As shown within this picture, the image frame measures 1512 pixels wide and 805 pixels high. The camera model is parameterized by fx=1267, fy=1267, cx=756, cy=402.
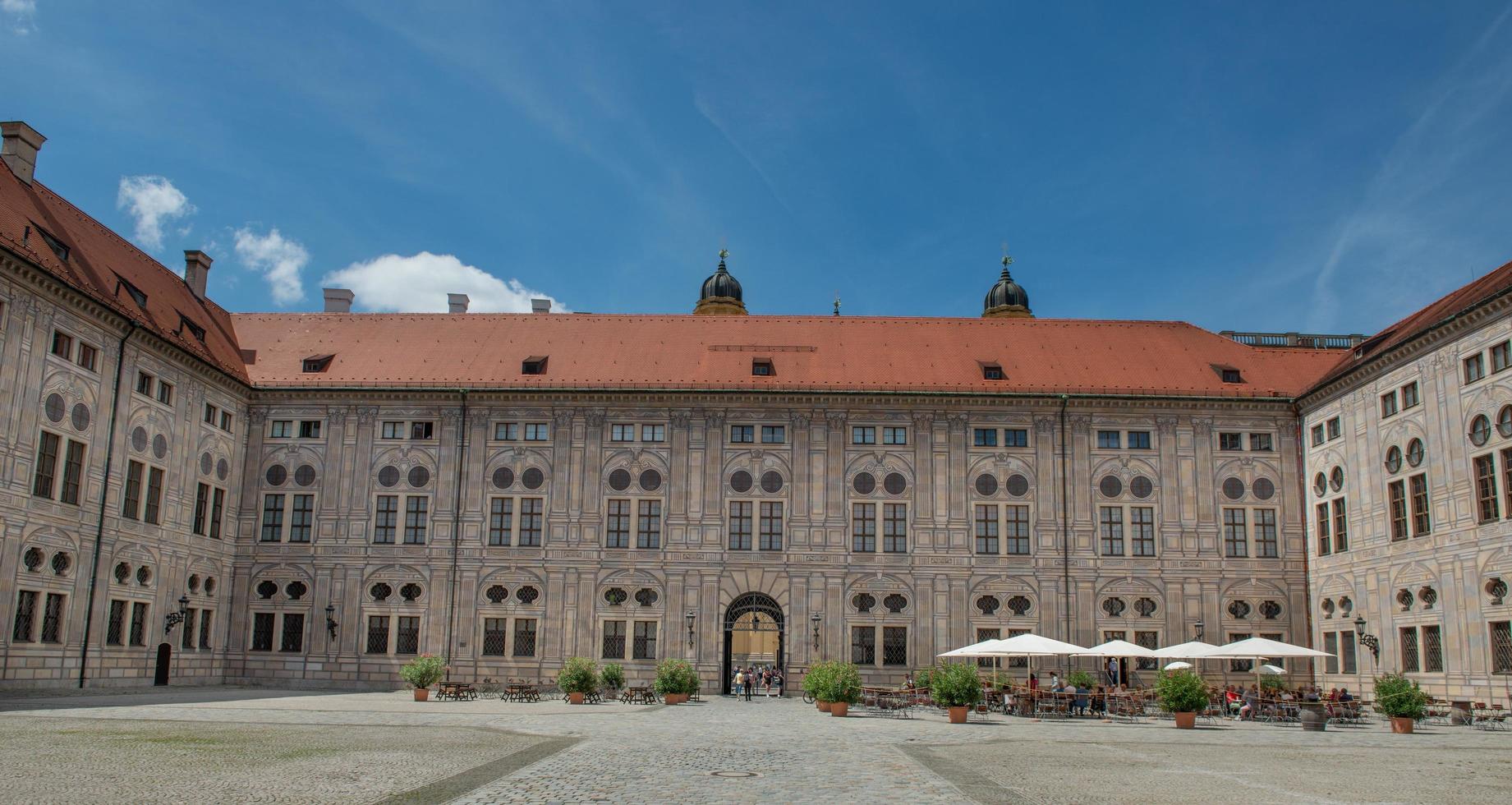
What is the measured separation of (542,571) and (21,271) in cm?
2072

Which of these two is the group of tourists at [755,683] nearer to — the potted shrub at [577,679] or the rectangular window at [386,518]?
the potted shrub at [577,679]

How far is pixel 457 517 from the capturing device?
162 feet

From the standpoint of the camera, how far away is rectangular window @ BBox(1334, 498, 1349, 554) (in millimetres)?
44938

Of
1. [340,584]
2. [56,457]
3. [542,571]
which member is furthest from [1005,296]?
[56,457]

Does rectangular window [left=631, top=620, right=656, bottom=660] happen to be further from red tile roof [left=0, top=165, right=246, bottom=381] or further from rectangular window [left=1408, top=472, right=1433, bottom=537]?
rectangular window [left=1408, top=472, right=1433, bottom=537]

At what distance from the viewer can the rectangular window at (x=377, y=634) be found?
4856 cm

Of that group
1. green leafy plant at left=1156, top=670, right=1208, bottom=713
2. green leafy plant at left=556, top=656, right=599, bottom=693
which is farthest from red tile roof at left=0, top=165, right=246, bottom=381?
green leafy plant at left=1156, top=670, right=1208, bottom=713

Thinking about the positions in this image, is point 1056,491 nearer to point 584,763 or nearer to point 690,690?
point 690,690

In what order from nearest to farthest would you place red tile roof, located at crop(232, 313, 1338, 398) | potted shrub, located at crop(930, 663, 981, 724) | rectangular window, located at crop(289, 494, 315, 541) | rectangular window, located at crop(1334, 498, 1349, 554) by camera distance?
potted shrub, located at crop(930, 663, 981, 724) < rectangular window, located at crop(1334, 498, 1349, 554) < rectangular window, located at crop(289, 494, 315, 541) < red tile roof, located at crop(232, 313, 1338, 398)

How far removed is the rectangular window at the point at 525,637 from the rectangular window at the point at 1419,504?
30.8 metres

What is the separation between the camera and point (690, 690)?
40.8 meters

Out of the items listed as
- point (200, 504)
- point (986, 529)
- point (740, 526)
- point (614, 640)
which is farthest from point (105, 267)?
point (986, 529)

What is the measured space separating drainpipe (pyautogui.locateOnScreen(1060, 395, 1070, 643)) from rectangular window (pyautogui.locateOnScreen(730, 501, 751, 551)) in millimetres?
12028

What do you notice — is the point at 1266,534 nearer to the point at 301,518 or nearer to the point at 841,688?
the point at 841,688
